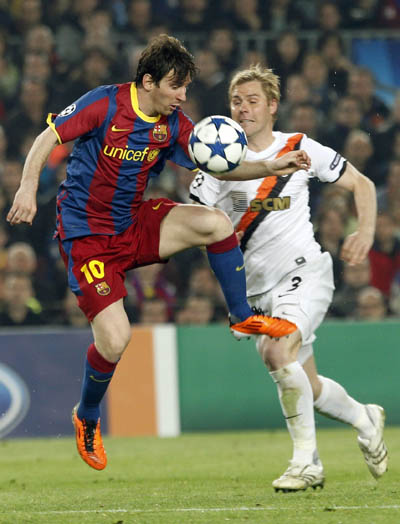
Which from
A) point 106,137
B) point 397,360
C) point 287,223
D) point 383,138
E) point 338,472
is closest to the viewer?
point 106,137

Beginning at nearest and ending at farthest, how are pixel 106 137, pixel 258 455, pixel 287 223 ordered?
1. pixel 106 137
2. pixel 287 223
3. pixel 258 455

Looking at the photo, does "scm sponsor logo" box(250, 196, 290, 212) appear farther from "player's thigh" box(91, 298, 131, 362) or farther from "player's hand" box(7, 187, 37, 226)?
"player's hand" box(7, 187, 37, 226)

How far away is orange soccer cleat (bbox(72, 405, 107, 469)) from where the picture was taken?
611 centimetres

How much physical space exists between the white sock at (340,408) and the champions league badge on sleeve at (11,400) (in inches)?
165

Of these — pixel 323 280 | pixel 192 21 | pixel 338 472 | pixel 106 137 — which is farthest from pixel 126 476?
pixel 192 21

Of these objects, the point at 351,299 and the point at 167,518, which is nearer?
the point at 167,518

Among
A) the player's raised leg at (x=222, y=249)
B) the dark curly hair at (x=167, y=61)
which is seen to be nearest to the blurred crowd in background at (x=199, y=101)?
the player's raised leg at (x=222, y=249)

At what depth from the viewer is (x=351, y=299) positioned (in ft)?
35.2

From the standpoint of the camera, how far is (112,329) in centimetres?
586

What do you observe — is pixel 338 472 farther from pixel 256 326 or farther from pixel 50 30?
pixel 50 30

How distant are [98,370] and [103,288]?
0.48 metres

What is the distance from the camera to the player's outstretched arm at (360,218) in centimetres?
591

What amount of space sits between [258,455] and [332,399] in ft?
5.99

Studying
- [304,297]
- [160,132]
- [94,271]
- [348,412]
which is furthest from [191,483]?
[160,132]
